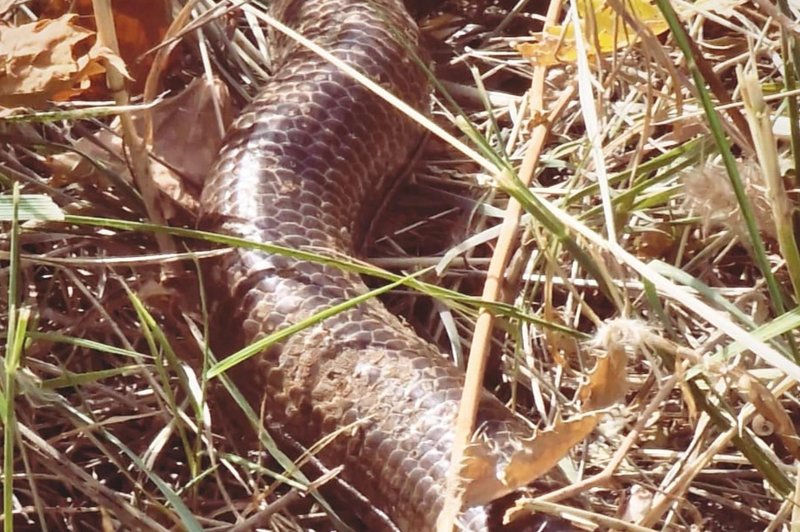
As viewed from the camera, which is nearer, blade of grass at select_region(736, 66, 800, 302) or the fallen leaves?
blade of grass at select_region(736, 66, 800, 302)

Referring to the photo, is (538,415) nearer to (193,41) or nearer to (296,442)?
(296,442)

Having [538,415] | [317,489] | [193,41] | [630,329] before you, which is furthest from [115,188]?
[630,329]

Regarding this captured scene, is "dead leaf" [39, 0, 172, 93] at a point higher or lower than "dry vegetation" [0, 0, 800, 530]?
higher

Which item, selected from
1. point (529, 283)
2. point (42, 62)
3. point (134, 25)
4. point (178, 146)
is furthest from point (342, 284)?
point (134, 25)

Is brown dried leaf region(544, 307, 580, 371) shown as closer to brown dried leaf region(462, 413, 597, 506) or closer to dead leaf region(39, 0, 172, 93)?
brown dried leaf region(462, 413, 597, 506)

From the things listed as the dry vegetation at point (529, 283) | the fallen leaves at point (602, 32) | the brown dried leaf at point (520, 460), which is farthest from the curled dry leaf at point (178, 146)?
the brown dried leaf at point (520, 460)

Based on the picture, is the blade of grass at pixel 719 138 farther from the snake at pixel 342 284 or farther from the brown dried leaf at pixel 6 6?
the brown dried leaf at pixel 6 6

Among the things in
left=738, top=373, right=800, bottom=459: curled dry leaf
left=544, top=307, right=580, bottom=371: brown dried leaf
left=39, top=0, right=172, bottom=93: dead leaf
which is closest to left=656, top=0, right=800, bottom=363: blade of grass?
left=738, top=373, right=800, bottom=459: curled dry leaf

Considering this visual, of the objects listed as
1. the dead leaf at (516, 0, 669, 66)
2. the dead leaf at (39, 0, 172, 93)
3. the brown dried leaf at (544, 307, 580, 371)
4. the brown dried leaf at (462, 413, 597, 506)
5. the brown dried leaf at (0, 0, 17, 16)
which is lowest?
the brown dried leaf at (544, 307, 580, 371)
